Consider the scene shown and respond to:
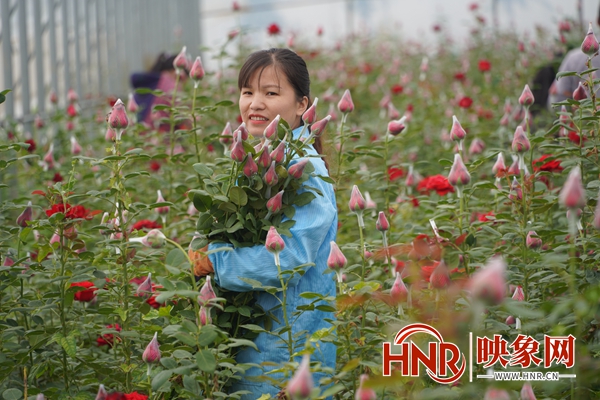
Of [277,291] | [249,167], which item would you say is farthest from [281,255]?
[249,167]

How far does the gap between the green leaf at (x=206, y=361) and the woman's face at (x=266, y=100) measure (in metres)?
0.77

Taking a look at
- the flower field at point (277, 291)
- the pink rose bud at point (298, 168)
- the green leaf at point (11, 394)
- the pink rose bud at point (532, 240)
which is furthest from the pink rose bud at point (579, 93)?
the green leaf at point (11, 394)

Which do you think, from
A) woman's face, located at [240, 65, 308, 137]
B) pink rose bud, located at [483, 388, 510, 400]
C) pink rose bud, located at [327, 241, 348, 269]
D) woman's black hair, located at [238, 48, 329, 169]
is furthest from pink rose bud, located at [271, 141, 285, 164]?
pink rose bud, located at [483, 388, 510, 400]

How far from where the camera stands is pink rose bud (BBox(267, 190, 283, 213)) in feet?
5.39

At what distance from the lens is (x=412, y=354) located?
1449mm

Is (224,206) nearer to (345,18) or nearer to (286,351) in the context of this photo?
(286,351)

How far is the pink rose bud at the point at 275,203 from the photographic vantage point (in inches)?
64.7

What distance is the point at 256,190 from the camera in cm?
170

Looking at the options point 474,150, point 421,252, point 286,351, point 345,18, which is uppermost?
point 345,18

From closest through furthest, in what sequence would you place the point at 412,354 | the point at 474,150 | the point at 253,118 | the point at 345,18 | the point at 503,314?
the point at 412,354 < the point at 503,314 < the point at 253,118 < the point at 474,150 < the point at 345,18

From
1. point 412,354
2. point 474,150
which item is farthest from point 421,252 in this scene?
point 474,150

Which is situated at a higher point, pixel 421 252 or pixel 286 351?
pixel 421 252

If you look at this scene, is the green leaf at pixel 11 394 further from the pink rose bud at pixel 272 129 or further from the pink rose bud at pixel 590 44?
the pink rose bud at pixel 590 44

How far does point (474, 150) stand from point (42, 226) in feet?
5.73
